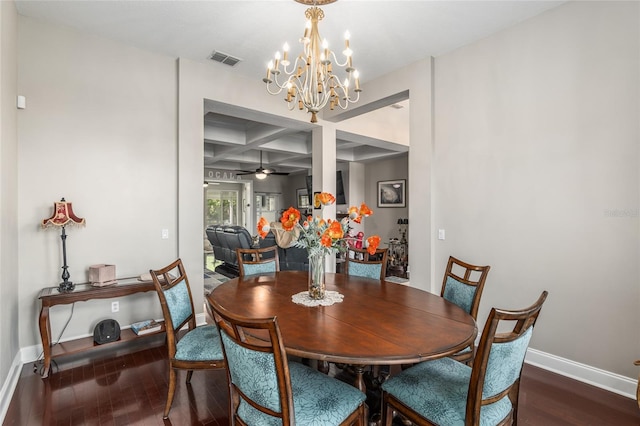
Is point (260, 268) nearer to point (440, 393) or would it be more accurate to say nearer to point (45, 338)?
point (45, 338)

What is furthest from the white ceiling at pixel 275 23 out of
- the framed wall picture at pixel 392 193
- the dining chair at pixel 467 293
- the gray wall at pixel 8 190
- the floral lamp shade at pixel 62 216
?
the framed wall picture at pixel 392 193

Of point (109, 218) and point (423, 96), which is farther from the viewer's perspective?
point (423, 96)

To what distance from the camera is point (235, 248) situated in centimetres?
659

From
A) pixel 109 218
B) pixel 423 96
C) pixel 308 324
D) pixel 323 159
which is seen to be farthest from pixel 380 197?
pixel 308 324

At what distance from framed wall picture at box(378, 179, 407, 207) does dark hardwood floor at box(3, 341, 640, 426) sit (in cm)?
575

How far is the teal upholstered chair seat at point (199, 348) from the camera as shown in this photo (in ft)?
6.68

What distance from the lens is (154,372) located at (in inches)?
107

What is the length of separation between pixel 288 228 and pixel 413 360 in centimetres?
107

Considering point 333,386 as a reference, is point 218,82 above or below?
above

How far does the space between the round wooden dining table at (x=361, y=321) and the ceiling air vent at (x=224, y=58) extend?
2522 mm

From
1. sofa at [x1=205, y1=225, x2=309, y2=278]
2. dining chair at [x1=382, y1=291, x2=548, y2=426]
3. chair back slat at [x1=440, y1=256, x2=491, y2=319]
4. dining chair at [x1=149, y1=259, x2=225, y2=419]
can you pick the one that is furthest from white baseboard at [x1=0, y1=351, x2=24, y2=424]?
sofa at [x1=205, y1=225, x2=309, y2=278]

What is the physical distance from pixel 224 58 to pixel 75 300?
2815 millimetres

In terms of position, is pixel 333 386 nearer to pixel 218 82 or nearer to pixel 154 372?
pixel 154 372

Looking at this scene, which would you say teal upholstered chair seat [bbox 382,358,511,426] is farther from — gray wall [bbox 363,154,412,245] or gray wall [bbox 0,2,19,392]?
gray wall [bbox 363,154,412,245]
